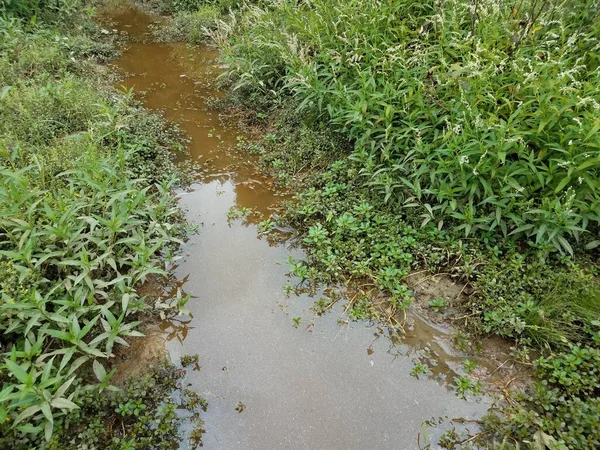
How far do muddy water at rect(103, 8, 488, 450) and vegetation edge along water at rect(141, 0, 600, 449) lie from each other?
0.90ft

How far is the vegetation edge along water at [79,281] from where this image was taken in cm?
243

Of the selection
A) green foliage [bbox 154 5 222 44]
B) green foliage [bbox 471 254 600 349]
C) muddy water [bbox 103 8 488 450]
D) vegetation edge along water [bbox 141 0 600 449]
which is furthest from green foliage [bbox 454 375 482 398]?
green foliage [bbox 154 5 222 44]

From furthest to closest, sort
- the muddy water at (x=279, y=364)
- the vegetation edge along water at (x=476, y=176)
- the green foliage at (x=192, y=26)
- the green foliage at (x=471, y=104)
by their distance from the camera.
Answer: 1. the green foliage at (x=192, y=26)
2. the green foliage at (x=471, y=104)
3. the vegetation edge along water at (x=476, y=176)
4. the muddy water at (x=279, y=364)

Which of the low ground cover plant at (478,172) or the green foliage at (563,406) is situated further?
the low ground cover plant at (478,172)

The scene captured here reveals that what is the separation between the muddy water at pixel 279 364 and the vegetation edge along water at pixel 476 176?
0.27 metres

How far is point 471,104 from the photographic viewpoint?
3725 mm

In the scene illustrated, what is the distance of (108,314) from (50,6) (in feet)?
23.9

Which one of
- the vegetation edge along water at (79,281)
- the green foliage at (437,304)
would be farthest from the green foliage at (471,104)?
the vegetation edge along water at (79,281)

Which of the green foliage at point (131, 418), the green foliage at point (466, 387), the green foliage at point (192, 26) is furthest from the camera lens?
the green foliage at point (192, 26)

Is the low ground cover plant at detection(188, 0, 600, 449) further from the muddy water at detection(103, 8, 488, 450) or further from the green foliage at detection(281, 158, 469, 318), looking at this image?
the muddy water at detection(103, 8, 488, 450)

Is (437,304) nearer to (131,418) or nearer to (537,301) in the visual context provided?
(537,301)

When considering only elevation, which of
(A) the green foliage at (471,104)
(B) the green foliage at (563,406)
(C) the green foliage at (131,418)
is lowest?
(C) the green foliage at (131,418)

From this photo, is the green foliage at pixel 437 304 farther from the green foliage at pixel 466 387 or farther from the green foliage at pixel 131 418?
the green foliage at pixel 131 418

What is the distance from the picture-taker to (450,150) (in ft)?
11.9
